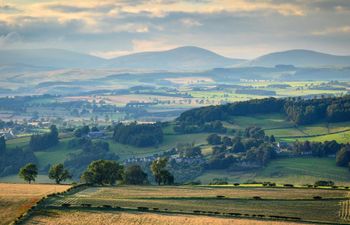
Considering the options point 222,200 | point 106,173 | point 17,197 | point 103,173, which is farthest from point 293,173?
point 17,197

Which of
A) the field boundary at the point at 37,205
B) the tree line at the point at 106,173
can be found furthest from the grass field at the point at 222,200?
the tree line at the point at 106,173

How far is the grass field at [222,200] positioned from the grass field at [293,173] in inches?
1612

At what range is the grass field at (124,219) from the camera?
75.2 m

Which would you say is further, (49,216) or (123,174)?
(123,174)

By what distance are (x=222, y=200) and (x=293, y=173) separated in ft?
206

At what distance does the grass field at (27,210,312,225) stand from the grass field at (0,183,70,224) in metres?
3.22

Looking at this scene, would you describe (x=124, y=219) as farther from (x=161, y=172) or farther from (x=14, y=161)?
(x=14, y=161)

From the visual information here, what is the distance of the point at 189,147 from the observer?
194000 millimetres

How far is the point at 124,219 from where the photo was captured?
3044 inches

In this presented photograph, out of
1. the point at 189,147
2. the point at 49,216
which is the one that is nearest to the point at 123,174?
the point at 49,216

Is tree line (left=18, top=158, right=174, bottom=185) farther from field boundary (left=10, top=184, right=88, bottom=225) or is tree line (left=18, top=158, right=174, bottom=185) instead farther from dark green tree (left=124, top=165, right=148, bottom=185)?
Result: field boundary (left=10, top=184, right=88, bottom=225)

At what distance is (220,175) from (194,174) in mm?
7951

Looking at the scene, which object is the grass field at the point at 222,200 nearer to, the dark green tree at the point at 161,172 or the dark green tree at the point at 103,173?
the dark green tree at the point at 103,173

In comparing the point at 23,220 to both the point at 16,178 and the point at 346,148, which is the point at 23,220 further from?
the point at 346,148
